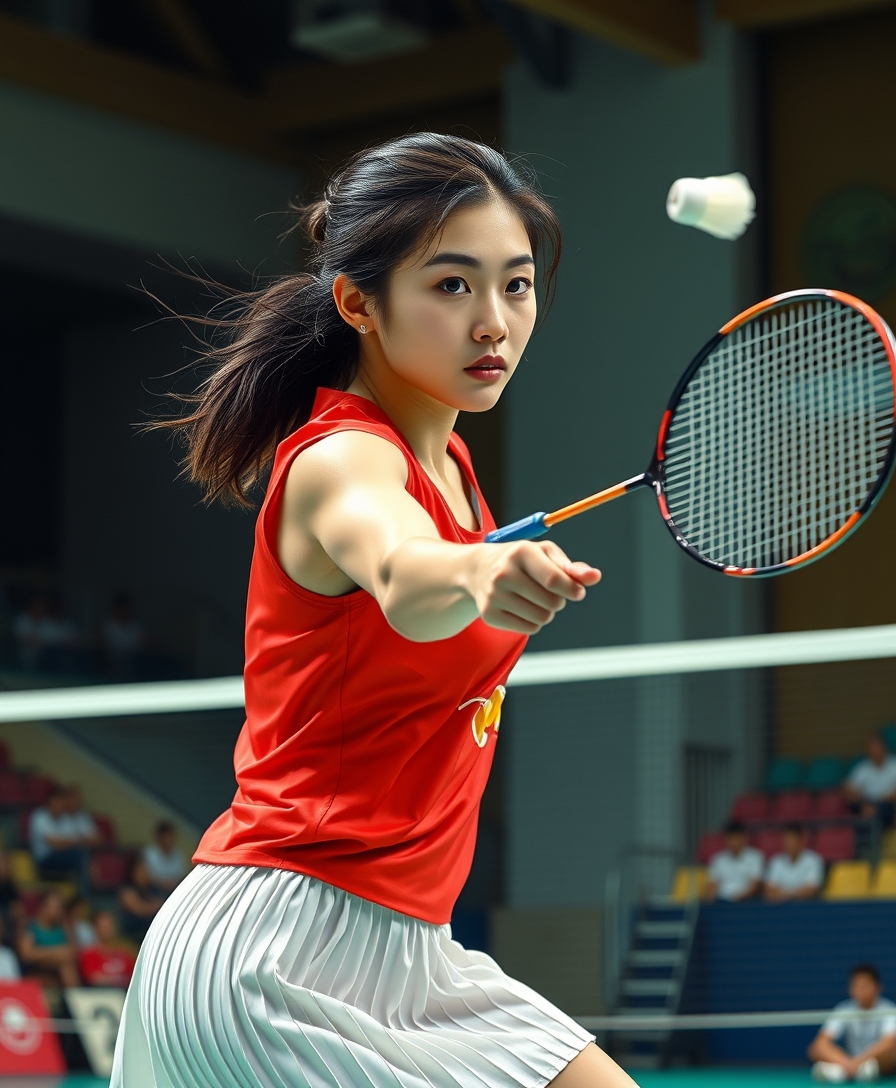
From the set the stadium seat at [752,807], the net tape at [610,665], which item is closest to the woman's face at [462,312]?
the net tape at [610,665]

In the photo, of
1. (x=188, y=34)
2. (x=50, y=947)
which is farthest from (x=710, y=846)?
(x=188, y=34)

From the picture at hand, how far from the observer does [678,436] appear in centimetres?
240

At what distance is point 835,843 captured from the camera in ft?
37.6

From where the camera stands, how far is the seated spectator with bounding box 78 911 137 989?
10805 millimetres

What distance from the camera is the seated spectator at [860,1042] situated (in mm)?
9242

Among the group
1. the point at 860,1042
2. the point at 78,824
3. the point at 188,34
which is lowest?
the point at 860,1042

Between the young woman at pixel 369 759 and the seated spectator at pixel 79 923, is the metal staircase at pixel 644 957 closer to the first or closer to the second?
the seated spectator at pixel 79 923

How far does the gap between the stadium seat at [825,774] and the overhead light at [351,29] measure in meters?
7.22

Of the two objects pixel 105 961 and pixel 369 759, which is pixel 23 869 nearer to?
pixel 105 961

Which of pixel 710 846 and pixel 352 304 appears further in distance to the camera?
pixel 710 846

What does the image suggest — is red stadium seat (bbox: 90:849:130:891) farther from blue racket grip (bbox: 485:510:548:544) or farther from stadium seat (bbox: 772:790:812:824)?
blue racket grip (bbox: 485:510:548:544)

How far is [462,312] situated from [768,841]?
9792mm

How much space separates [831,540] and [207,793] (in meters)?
12.6

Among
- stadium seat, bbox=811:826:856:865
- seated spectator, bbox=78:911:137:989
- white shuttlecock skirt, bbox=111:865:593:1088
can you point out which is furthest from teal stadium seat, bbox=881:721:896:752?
white shuttlecock skirt, bbox=111:865:593:1088
